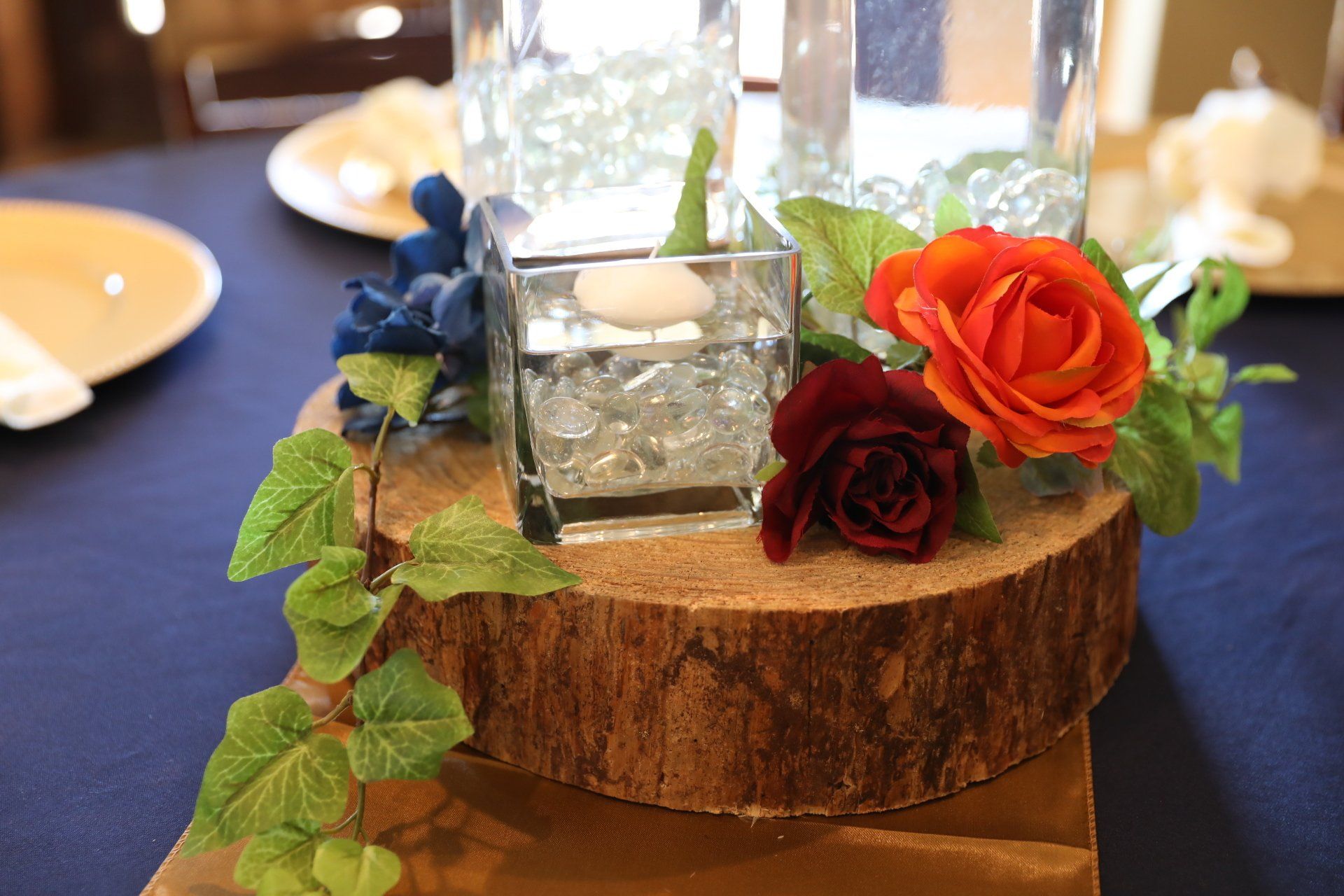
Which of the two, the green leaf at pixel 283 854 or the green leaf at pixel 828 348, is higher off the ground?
the green leaf at pixel 828 348

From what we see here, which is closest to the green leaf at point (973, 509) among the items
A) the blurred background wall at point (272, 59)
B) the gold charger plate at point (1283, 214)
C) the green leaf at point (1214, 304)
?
the green leaf at point (1214, 304)

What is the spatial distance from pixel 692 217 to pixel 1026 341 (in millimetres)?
172

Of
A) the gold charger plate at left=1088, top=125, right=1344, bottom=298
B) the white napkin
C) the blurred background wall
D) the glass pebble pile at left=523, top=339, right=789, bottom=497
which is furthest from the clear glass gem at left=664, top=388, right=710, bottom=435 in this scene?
the blurred background wall

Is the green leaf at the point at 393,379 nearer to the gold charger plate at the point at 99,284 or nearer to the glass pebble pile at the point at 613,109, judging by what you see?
the glass pebble pile at the point at 613,109

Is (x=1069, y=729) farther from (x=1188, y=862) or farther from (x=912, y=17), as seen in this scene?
(x=912, y=17)

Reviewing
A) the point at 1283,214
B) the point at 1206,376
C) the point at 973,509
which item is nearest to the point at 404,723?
the point at 973,509

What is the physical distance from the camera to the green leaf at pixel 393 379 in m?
0.55

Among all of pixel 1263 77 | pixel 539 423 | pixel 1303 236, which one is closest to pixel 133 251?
pixel 539 423

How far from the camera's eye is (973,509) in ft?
1.72

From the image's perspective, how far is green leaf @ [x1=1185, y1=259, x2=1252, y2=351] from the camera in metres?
0.64

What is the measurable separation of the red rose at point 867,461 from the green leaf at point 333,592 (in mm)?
168

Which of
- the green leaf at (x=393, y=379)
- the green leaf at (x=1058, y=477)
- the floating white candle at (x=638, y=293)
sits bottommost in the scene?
the green leaf at (x=1058, y=477)

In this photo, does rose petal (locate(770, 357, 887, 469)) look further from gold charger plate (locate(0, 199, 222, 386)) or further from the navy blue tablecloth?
gold charger plate (locate(0, 199, 222, 386))

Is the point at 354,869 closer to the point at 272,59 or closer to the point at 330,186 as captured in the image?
the point at 330,186
